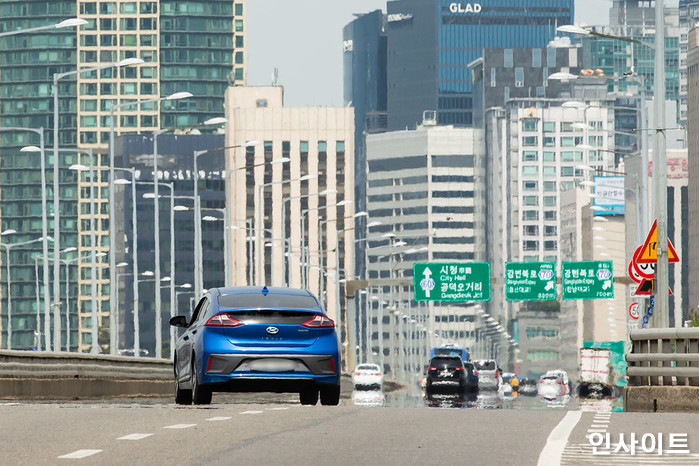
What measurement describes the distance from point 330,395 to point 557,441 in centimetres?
863

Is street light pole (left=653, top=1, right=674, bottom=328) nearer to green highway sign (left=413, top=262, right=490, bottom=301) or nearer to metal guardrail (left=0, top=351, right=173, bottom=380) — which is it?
metal guardrail (left=0, top=351, right=173, bottom=380)

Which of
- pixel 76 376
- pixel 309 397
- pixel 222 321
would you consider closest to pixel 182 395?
pixel 309 397

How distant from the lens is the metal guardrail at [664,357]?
76.9 ft

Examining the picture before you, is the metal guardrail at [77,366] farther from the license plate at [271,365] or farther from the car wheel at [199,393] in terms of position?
the license plate at [271,365]

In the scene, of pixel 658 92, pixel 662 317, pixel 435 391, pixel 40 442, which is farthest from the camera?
pixel 435 391

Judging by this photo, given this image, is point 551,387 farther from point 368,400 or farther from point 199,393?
point 199,393

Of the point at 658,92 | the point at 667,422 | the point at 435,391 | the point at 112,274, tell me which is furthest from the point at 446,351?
the point at 667,422

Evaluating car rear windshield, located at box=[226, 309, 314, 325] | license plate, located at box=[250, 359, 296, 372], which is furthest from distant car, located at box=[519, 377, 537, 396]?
license plate, located at box=[250, 359, 296, 372]

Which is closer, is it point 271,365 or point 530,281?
point 271,365

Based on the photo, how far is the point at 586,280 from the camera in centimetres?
7338

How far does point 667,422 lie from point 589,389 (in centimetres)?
6683

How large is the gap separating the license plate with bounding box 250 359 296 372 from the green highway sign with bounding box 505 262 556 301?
51464 mm

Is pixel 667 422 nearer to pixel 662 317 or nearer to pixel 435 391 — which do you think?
pixel 662 317

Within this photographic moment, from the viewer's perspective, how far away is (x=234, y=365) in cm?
2277
